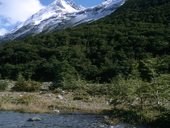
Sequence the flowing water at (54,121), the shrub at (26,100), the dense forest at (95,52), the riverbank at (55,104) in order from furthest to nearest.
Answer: the dense forest at (95,52) → the shrub at (26,100) → the riverbank at (55,104) → the flowing water at (54,121)

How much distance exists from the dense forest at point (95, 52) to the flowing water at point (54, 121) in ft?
102

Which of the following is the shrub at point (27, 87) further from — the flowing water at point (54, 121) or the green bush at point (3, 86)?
the flowing water at point (54, 121)

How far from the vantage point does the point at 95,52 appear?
11844cm

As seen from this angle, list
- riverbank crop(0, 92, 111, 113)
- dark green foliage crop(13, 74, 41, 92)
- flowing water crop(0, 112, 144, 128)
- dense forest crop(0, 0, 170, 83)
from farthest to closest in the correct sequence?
dense forest crop(0, 0, 170, 83) < dark green foliage crop(13, 74, 41, 92) < riverbank crop(0, 92, 111, 113) < flowing water crop(0, 112, 144, 128)

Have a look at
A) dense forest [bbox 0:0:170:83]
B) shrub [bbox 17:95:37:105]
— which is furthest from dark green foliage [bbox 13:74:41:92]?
shrub [bbox 17:95:37:105]

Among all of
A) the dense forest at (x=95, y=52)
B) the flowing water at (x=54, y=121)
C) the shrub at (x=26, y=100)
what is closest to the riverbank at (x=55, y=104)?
the shrub at (x=26, y=100)

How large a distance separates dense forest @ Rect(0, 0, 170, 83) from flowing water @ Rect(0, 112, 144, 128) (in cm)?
3102

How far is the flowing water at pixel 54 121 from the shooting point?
3891cm

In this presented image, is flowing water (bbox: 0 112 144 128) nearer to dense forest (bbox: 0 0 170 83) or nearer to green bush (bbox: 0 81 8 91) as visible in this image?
green bush (bbox: 0 81 8 91)

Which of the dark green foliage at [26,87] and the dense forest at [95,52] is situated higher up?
the dense forest at [95,52]

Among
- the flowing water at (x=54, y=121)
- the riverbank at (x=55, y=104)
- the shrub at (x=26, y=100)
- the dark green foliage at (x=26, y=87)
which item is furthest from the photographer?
the dark green foliage at (x=26, y=87)

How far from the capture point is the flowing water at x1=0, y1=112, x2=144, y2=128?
128 ft

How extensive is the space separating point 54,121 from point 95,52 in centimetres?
7690

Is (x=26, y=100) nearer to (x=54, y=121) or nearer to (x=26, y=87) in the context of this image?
(x=54, y=121)
